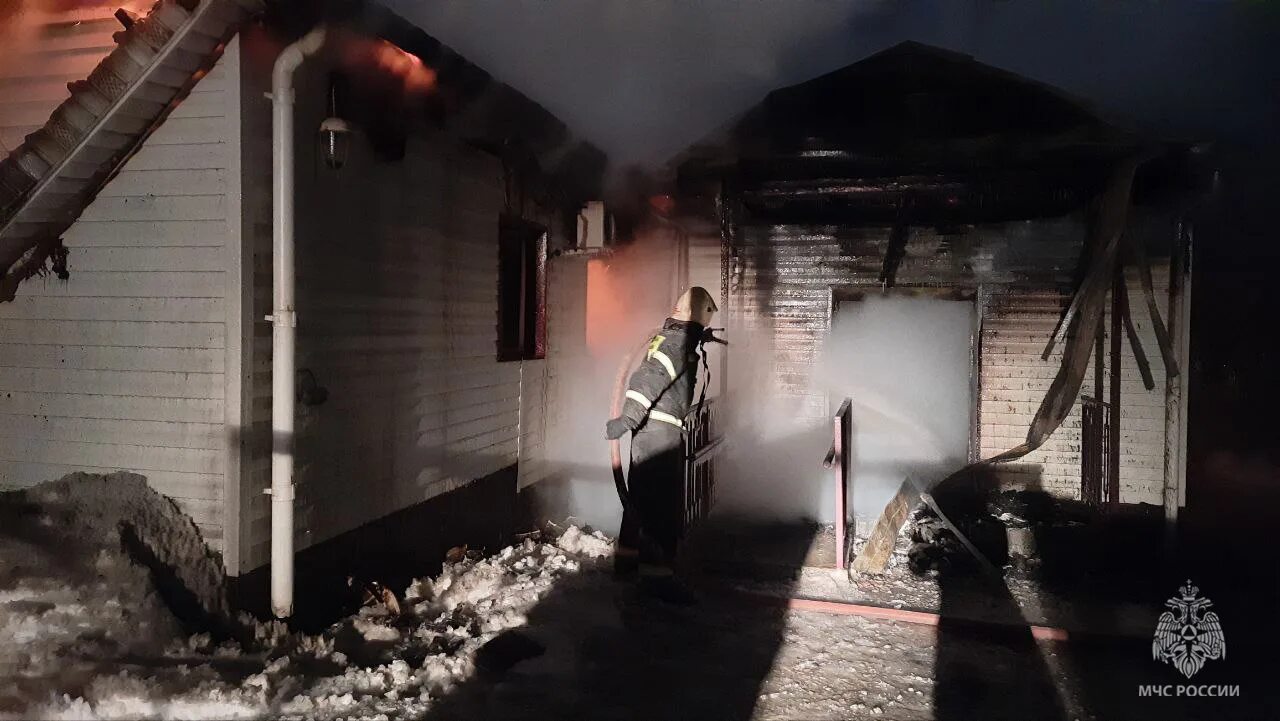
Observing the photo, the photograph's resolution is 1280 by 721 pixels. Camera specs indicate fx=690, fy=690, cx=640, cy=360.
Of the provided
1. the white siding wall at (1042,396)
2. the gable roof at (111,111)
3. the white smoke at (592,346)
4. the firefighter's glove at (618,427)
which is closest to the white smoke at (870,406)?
the white siding wall at (1042,396)

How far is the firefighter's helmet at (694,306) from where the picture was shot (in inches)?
235

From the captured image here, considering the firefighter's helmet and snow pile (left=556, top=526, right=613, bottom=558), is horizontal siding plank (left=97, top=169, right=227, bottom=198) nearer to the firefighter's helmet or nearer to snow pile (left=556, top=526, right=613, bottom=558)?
the firefighter's helmet

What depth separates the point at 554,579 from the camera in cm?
591

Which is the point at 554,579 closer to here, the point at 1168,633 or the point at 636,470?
the point at 636,470

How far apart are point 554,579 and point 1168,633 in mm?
4699

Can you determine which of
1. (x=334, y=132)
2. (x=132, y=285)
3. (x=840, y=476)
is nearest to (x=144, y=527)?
(x=132, y=285)

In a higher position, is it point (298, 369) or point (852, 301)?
point (852, 301)

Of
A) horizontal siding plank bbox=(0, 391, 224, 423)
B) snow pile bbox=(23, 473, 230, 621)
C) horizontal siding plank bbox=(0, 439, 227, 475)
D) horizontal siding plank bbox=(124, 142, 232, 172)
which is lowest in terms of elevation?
snow pile bbox=(23, 473, 230, 621)

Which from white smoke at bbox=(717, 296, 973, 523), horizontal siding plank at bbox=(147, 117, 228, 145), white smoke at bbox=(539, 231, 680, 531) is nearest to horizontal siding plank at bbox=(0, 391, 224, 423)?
horizontal siding plank at bbox=(147, 117, 228, 145)

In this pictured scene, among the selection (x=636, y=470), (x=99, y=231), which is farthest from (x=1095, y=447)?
(x=99, y=231)

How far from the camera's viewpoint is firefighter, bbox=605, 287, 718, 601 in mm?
5543

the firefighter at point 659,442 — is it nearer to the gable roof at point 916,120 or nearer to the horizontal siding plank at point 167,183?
the gable roof at point 916,120

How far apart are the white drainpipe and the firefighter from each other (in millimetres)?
2350

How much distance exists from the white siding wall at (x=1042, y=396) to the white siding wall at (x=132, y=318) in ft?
26.2
